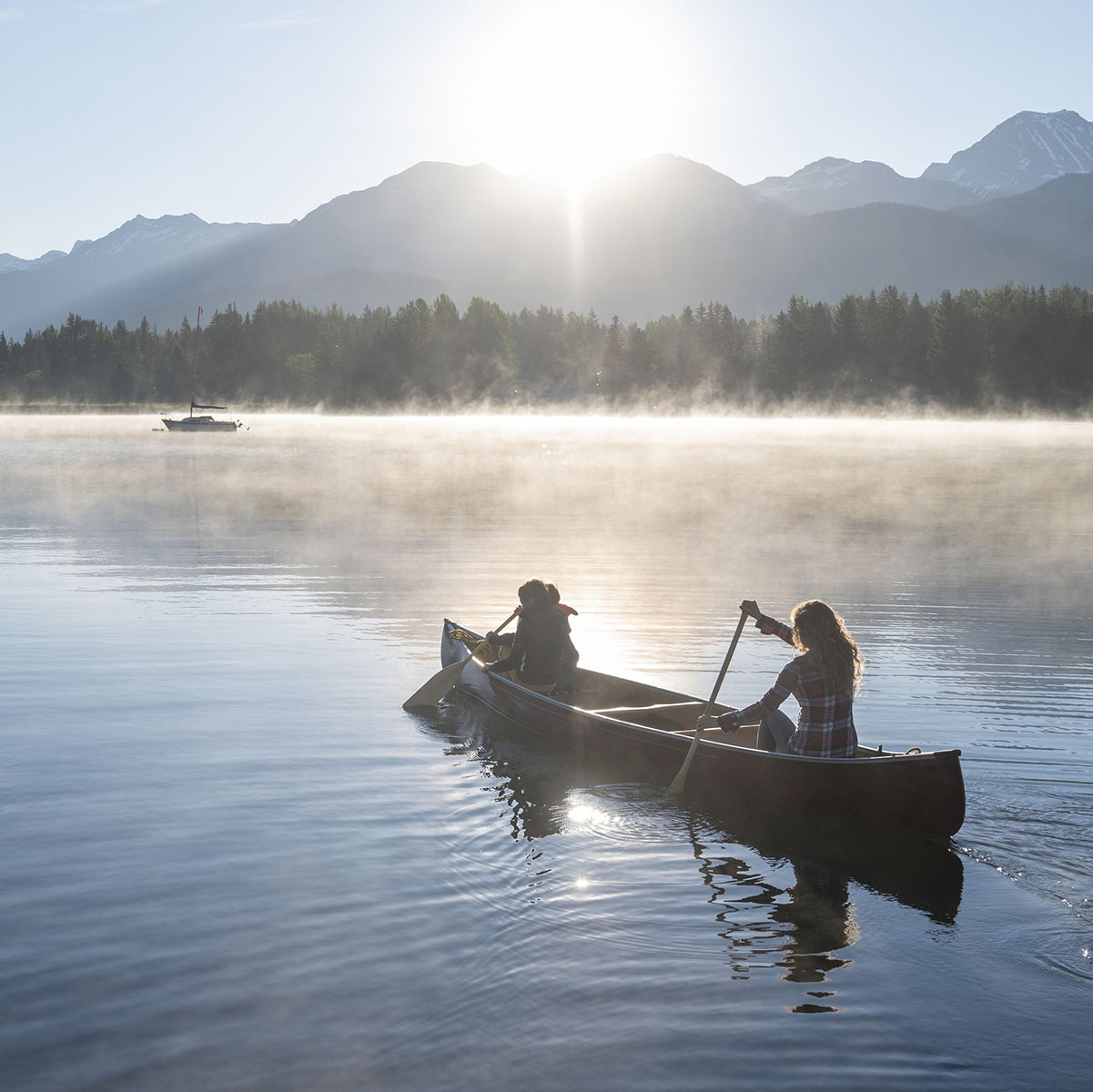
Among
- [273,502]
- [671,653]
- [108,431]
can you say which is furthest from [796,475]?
[108,431]

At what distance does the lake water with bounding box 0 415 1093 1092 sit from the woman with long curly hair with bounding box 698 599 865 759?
0.91 meters

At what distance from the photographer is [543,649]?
50.1ft

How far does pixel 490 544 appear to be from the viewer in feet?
112

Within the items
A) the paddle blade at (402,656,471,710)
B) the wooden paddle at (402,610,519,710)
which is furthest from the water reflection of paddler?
the paddle blade at (402,656,471,710)

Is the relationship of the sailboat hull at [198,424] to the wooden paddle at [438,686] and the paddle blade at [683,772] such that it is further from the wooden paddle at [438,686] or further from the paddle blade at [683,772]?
the paddle blade at [683,772]

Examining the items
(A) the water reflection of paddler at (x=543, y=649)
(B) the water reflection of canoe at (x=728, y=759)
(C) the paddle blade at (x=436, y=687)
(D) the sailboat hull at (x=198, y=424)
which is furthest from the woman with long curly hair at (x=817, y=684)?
(D) the sailboat hull at (x=198, y=424)

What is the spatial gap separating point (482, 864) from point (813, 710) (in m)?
3.35

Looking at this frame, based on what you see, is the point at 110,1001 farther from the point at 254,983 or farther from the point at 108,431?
the point at 108,431

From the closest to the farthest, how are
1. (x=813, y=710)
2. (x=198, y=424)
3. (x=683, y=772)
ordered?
(x=813, y=710), (x=683, y=772), (x=198, y=424)

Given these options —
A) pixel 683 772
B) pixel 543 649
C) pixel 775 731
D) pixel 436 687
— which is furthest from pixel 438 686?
pixel 775 731

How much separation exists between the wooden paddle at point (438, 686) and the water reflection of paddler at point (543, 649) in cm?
68

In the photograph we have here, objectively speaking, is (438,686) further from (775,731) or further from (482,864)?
(482,864)

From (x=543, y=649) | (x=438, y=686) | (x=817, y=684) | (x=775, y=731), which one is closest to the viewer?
(x=817, y=684)

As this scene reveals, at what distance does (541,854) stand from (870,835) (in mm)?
3085
